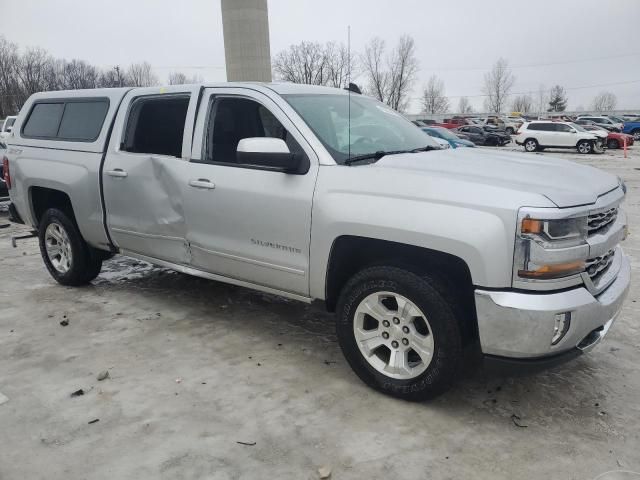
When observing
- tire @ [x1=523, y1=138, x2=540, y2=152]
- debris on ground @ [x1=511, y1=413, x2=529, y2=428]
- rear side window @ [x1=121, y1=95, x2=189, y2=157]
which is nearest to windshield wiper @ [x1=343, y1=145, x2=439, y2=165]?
rear side window @ [x1=121, y1=95, x2=189, y2=157]

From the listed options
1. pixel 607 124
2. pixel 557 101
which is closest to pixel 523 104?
pixel 557 101

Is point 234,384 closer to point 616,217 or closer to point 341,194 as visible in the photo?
point 341,194

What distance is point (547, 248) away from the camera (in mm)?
2713

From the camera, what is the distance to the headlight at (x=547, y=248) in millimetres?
2699

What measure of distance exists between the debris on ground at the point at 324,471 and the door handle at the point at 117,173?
10.0 feet

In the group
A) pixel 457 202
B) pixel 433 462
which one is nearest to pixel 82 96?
pixel 457 202

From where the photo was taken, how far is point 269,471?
269cm

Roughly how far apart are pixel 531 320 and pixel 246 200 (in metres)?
2.02

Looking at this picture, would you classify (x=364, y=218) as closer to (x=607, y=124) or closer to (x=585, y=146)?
(x=585, y=146)

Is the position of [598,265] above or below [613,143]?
above

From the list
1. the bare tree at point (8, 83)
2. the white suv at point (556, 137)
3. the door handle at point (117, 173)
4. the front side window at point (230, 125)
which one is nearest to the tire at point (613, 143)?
the white suv at point (556, 137)

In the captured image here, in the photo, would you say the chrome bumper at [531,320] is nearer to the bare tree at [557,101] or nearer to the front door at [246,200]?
the front door at [246,200]

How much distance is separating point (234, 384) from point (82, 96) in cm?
339

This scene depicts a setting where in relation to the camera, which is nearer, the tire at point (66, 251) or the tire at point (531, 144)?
the tire at point (66, 251)
